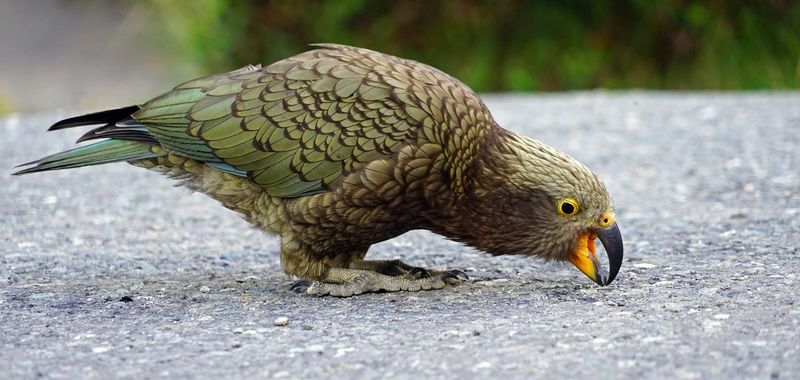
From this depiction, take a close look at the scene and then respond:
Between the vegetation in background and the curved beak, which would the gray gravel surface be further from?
the vegetation in background

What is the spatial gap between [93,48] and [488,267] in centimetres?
1126

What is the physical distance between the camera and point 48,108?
45.4ft

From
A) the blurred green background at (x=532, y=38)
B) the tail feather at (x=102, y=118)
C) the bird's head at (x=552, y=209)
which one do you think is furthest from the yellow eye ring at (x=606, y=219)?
the blurred green background at (x=532, y=38)

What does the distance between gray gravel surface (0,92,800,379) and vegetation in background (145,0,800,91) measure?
4219 mm

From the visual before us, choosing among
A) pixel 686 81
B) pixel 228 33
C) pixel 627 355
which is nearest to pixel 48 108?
pixel 228 33

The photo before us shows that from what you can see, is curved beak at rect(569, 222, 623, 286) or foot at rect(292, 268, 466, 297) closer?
curved beak at rect(569, 222, 623, 286)

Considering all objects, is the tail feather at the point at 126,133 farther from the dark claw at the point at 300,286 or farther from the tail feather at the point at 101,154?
the dark claw at the point at 300,286

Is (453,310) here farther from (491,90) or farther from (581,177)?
(491,90)

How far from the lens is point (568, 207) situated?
14.6 ft

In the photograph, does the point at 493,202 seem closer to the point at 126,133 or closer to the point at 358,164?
the point at 358,164

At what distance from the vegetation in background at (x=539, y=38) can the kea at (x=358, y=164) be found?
23.7 ft

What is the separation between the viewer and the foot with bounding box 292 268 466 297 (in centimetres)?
472

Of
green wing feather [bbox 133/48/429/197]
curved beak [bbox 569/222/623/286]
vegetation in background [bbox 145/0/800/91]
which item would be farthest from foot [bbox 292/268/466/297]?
vegetation in background [bbox 145/0/800/91]

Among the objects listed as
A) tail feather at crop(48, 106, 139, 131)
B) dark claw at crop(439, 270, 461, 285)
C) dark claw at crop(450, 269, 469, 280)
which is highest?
tail feather at crop(48, 106, 139, 131)
